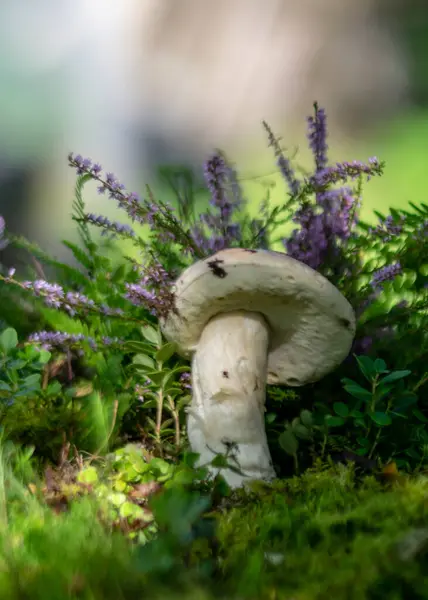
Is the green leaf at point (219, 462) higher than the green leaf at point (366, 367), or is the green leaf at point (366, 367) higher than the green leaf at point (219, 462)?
the green leaf at point (366, 367)

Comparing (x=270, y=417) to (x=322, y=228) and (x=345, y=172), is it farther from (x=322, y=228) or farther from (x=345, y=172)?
(x=345, y=172)

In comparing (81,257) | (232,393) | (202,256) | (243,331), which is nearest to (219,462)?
(232,393)

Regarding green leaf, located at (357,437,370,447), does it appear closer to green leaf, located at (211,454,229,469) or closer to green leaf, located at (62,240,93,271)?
green leaf, located at (211,454,229,469)

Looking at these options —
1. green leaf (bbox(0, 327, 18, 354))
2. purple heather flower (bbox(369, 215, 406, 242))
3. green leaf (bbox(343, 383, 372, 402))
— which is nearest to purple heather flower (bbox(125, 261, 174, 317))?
green leaf (bbox(0, 327, 18, 354))

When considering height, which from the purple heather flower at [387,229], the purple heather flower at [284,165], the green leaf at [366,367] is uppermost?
the purple heather flower at [284,165]

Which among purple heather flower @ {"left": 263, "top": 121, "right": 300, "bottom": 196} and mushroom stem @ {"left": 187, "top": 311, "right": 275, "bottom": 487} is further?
purple heather flower @ {"left": 263, "top": 121, "right": 300, "bottom": 196}

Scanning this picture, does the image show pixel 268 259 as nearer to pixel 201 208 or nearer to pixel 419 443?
pixel 419 443

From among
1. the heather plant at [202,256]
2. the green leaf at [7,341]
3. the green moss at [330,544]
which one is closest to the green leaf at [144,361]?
the heather plant at [202,256]

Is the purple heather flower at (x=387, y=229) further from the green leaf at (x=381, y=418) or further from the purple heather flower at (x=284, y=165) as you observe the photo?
the green leaf at (x=381, y=418)

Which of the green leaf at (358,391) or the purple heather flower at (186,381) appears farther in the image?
the purple heather flower at (186,381)
